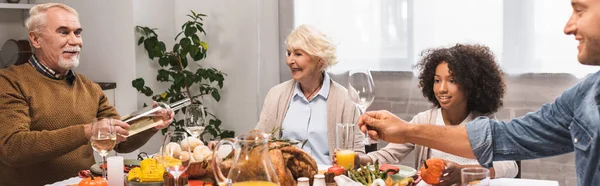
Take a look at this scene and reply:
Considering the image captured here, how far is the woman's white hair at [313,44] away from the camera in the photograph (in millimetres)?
3490

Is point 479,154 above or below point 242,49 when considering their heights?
below

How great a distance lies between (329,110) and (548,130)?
154 cm

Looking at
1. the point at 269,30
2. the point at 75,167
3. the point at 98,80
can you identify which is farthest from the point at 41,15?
the point at 269,30

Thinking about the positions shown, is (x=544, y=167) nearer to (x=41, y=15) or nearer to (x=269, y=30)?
(x=269, y=30)

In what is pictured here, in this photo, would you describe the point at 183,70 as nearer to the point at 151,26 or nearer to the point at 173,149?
the point at 151,26

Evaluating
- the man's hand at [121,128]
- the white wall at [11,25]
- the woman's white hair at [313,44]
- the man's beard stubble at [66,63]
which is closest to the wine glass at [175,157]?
the man's hand at [121,128]

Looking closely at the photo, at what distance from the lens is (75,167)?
9.93 ft

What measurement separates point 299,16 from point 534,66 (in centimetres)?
159

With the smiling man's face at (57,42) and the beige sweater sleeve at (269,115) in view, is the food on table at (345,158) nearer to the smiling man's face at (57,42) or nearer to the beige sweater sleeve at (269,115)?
the beige sweater sleeve at (269,115)

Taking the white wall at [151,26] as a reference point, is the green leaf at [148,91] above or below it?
below

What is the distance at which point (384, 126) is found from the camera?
7.24 feet

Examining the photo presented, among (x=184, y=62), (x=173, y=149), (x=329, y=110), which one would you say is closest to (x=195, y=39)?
(x=184, y=62)

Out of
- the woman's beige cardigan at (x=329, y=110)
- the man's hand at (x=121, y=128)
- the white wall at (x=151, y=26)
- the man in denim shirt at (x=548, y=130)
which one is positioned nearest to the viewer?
the man in denim shirt at (x=548, y=130)

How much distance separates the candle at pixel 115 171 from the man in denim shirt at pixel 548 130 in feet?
2.67
